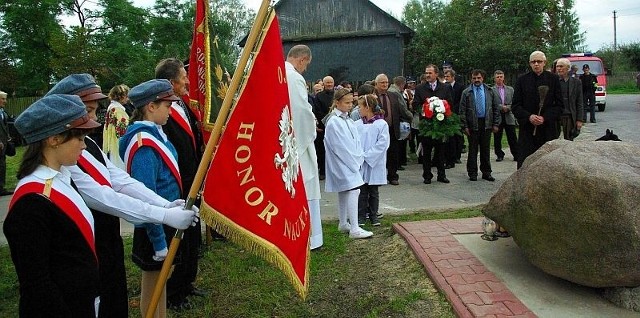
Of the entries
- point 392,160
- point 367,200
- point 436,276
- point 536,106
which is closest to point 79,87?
point 436,276

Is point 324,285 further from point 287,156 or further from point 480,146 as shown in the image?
point 480,146

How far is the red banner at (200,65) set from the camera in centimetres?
480

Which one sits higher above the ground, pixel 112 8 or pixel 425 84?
pixel 112 8

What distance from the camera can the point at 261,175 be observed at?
9.53 ft

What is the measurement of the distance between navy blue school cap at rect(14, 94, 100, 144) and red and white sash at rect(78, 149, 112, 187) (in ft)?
1.41

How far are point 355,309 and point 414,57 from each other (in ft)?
91.2

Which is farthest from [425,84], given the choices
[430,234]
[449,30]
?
[449,30]

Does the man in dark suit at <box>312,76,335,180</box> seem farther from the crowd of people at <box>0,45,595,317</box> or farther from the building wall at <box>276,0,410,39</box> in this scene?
the building wall at <box>276,0,410,39</box>

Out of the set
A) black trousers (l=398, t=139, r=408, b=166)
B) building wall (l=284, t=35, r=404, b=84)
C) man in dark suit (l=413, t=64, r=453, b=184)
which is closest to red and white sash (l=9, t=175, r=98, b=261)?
man in dark suit (l=413, t=64, r=453, b=184)

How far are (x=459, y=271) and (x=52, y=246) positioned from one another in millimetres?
3358

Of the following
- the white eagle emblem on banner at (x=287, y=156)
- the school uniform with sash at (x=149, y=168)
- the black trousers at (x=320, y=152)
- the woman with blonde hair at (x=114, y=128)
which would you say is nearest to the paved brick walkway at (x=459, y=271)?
the white eagle emblem on banner at (x=287, y=156)

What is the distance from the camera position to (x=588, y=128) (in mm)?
17156

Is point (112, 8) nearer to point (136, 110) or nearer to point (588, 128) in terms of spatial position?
point (588, 128)

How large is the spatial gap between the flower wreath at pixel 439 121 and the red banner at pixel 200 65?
525 cm
